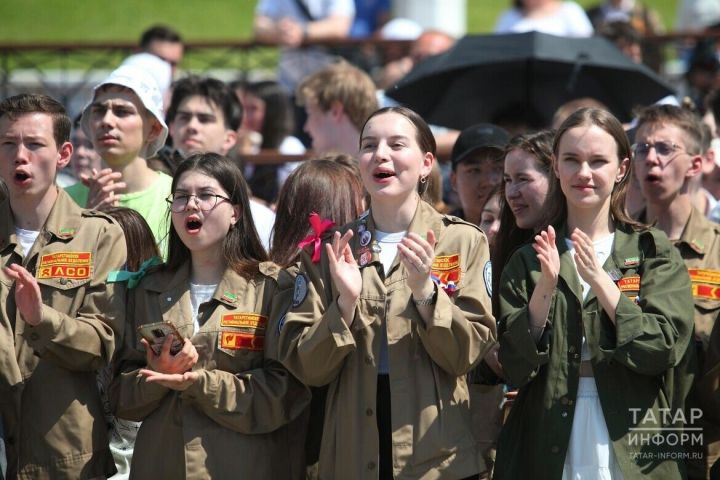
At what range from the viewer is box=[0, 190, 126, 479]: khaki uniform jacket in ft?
18.2

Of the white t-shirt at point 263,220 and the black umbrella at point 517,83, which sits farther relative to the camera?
the black umbrella at point 517,83

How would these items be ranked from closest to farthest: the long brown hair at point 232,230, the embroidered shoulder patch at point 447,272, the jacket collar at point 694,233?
1. the embroidered shoulder patch at point 447,272
2. the long brown hair at point 232,230
3. the jacket collar at point 694,233


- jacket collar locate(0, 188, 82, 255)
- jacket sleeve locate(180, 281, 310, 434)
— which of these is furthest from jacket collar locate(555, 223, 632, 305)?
jacket collar locate(0, 188, 82, 255)

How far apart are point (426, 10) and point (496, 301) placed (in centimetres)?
882

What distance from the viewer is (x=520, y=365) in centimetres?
525

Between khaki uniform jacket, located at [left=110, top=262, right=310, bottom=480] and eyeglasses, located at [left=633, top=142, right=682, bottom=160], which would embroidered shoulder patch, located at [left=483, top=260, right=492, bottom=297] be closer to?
khaki uniform jacket, located at [left=110, top=262, right=310, bottom=480]

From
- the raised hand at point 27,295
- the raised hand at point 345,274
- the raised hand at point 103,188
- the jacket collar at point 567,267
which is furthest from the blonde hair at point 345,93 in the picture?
the raised hand at point 27,295

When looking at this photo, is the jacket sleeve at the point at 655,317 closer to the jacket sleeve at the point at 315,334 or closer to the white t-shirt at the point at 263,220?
the jacket sleeve at the point at 315,334

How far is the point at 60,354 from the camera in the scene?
5520 millimetres

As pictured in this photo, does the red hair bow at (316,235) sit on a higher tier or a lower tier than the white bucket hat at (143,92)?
lower

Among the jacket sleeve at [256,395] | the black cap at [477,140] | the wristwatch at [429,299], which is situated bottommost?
the jacket sleeve at [256,395]

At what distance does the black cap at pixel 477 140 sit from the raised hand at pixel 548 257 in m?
1.55

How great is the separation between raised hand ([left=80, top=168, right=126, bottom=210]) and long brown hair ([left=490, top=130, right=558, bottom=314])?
78.3 inches

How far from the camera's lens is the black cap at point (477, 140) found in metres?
6.77
